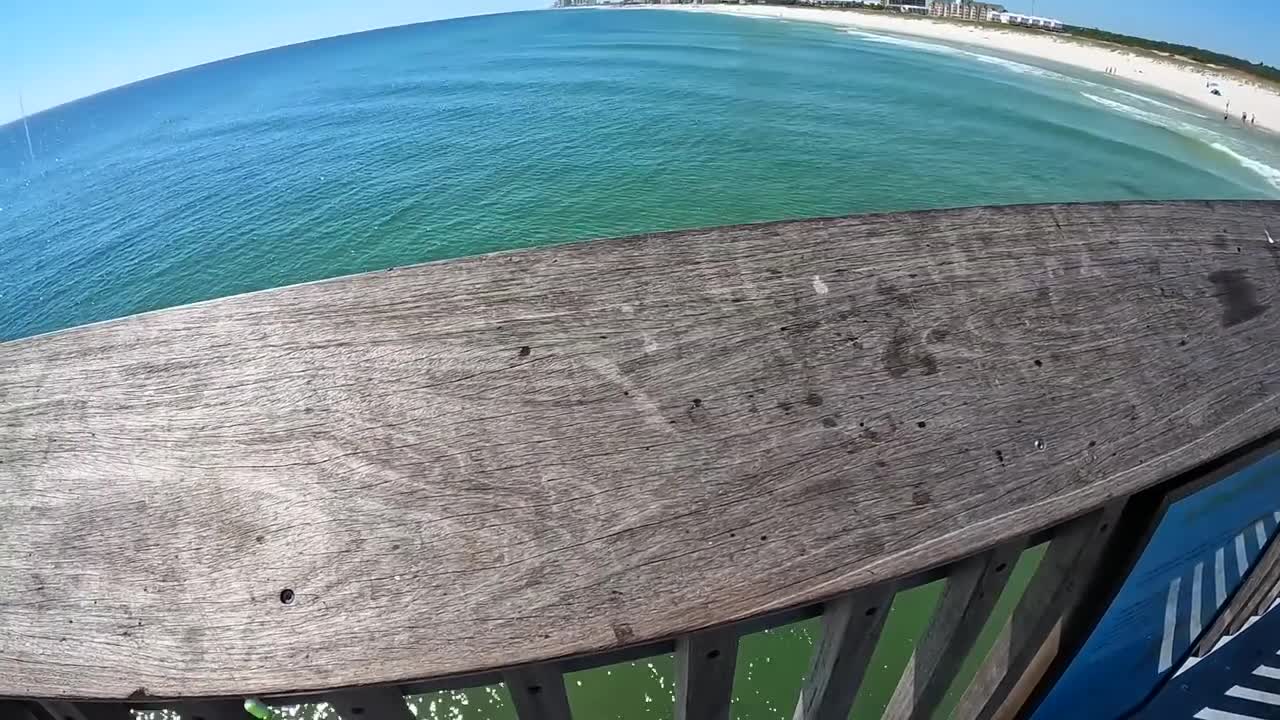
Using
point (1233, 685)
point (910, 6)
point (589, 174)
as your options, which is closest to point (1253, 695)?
point (1233, 685)

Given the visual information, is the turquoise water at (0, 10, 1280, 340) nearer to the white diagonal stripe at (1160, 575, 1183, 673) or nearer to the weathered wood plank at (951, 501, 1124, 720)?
the white diagonal stripe at (1160, 575, 1183, 673)

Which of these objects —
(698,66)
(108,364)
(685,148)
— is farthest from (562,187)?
(698,66)

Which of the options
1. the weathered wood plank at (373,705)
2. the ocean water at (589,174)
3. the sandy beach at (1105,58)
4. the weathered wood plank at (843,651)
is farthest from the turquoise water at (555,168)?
Answer: the weathered wood plank at (373,705)

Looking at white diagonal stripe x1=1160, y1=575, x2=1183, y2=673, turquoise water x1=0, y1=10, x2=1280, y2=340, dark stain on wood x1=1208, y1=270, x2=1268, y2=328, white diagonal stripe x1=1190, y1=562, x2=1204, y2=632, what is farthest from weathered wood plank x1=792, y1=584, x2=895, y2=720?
turquoise water x1=0, y1=10, x2=1280, y2=340

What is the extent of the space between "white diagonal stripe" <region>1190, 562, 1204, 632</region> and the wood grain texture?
1243 mm

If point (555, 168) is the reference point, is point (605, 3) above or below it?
above

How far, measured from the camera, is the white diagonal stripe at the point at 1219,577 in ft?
5.38

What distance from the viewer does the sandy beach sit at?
35.4 metres

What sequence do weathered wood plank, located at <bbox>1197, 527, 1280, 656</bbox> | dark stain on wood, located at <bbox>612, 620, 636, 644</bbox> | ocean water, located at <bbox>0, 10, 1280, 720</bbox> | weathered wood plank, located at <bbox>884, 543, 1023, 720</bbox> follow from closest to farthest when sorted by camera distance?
dark stain on wood, located at <bbox>612, 620, 636, 644</bbox> → weathered wood plank, located at <bbox>884, 543, 1023, 720</bbox> → weathered wood plank, located at <bbox>1197, 527, 1280, 656</bbox> → ocean water, located at <bbox>0, 10, 1280, 720</bbox>

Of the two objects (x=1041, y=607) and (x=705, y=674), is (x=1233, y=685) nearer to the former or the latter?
(x=1041, y=607)

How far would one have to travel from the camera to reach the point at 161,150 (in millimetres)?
38031

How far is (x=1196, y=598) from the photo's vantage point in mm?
1712

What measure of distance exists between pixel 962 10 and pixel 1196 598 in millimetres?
116267

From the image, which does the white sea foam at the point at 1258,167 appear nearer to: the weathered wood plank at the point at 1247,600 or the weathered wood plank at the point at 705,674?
the weathered wood plank at the point at 1247,600
